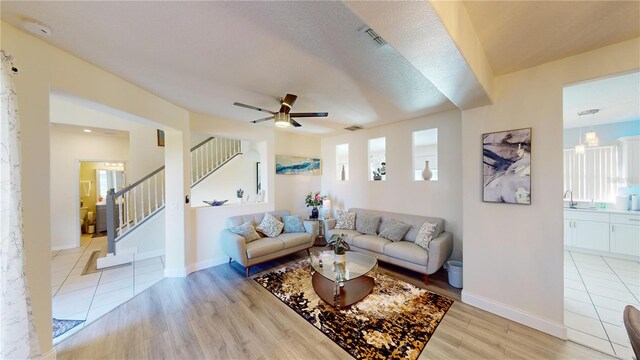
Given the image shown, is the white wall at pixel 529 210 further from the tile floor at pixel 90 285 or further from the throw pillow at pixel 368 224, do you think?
the tile floor at pixel 90 285

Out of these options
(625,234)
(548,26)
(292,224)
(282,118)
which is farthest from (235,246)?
(625,234)

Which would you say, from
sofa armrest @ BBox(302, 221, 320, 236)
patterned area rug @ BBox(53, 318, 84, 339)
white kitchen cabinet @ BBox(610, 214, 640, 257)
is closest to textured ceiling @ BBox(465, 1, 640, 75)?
sofa armrest @ BBox(302, 221, 320, 236)

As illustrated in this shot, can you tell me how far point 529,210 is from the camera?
2.19 metres

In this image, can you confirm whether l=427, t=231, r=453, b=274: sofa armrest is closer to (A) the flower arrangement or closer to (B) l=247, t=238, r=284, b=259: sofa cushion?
(B) l=247, t=238, r=284, b=259: sofa cushion

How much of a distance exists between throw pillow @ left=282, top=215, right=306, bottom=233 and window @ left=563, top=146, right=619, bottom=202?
582 centimetres

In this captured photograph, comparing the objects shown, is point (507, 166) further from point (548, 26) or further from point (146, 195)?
point (146, 195)

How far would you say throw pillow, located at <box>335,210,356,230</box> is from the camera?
14.4 feet

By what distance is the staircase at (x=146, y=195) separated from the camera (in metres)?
3.77

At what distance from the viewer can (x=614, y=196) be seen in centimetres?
410

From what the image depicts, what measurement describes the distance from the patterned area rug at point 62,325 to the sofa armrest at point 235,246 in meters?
1.66

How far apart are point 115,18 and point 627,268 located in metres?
7.08

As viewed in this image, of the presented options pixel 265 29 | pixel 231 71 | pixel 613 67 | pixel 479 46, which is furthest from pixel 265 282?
pixel 613 67

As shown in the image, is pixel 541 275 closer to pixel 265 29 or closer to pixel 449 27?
pixel 449 27

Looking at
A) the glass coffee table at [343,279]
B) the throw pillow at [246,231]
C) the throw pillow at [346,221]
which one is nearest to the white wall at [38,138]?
the throw pillow at [246,231]
